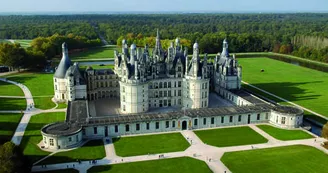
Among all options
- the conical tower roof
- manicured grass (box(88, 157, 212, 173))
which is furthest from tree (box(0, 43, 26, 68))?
manicured grass (box(88, 157, 212, 173))

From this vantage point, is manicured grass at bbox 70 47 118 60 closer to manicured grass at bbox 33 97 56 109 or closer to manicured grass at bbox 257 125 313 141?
manicured grass at bbox 33 97 56 109

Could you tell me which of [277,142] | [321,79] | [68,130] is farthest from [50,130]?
[321,79]

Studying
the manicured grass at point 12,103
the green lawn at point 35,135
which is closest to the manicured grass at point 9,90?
→ the manicured grass at point 12,103

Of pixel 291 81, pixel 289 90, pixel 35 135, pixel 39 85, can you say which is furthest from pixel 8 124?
pixel 291 81

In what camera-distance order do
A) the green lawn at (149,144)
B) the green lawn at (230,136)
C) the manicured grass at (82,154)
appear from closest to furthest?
the manicured grass at (82,154)
the green lawn at (149,144)
the green lawn at (230,136)

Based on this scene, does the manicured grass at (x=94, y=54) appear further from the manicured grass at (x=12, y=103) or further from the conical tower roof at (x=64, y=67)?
the manicured grass at (x=12, y=103)

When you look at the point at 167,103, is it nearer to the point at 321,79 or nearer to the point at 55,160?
the point at 55,160
